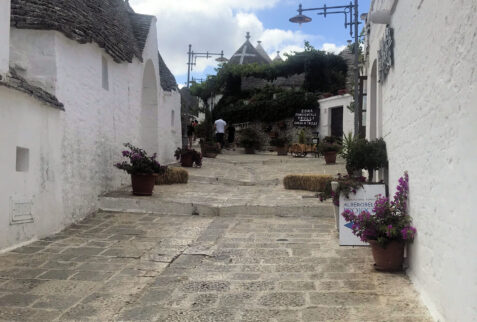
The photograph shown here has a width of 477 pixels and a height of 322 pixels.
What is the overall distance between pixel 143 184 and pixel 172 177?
A: 8.47 feet

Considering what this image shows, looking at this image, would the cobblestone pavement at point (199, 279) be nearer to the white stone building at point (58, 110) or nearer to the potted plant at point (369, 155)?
the white stone building at point (58, 110)

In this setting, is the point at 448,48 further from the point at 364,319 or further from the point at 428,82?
the point at 364,319

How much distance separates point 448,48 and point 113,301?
3.51 meters

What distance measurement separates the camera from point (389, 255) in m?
4.92

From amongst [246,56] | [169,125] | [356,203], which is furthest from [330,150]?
[246,56]

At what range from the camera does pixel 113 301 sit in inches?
168

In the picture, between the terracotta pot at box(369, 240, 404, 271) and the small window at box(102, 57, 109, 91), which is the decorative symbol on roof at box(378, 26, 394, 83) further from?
the small window at box(102, 57, 109, 91)

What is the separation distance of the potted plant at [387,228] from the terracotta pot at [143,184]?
5.51 metres

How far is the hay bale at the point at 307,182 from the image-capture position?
10.8 m

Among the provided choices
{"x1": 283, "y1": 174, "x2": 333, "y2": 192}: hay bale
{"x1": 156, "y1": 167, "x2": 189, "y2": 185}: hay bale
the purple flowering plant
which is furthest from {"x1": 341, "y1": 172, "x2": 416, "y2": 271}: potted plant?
{"x1": 156, "y1": 167, "x2": 189, "y2": 185}: hay bale

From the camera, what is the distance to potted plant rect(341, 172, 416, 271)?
15.7 feet

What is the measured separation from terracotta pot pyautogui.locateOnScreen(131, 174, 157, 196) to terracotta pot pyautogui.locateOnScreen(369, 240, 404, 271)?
5.68 metres

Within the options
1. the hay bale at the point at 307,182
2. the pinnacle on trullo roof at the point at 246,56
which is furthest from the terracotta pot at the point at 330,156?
the pinnacle on trullo roof at the point at 246,56

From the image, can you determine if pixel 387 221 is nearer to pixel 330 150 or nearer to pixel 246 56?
pixel 330 150
